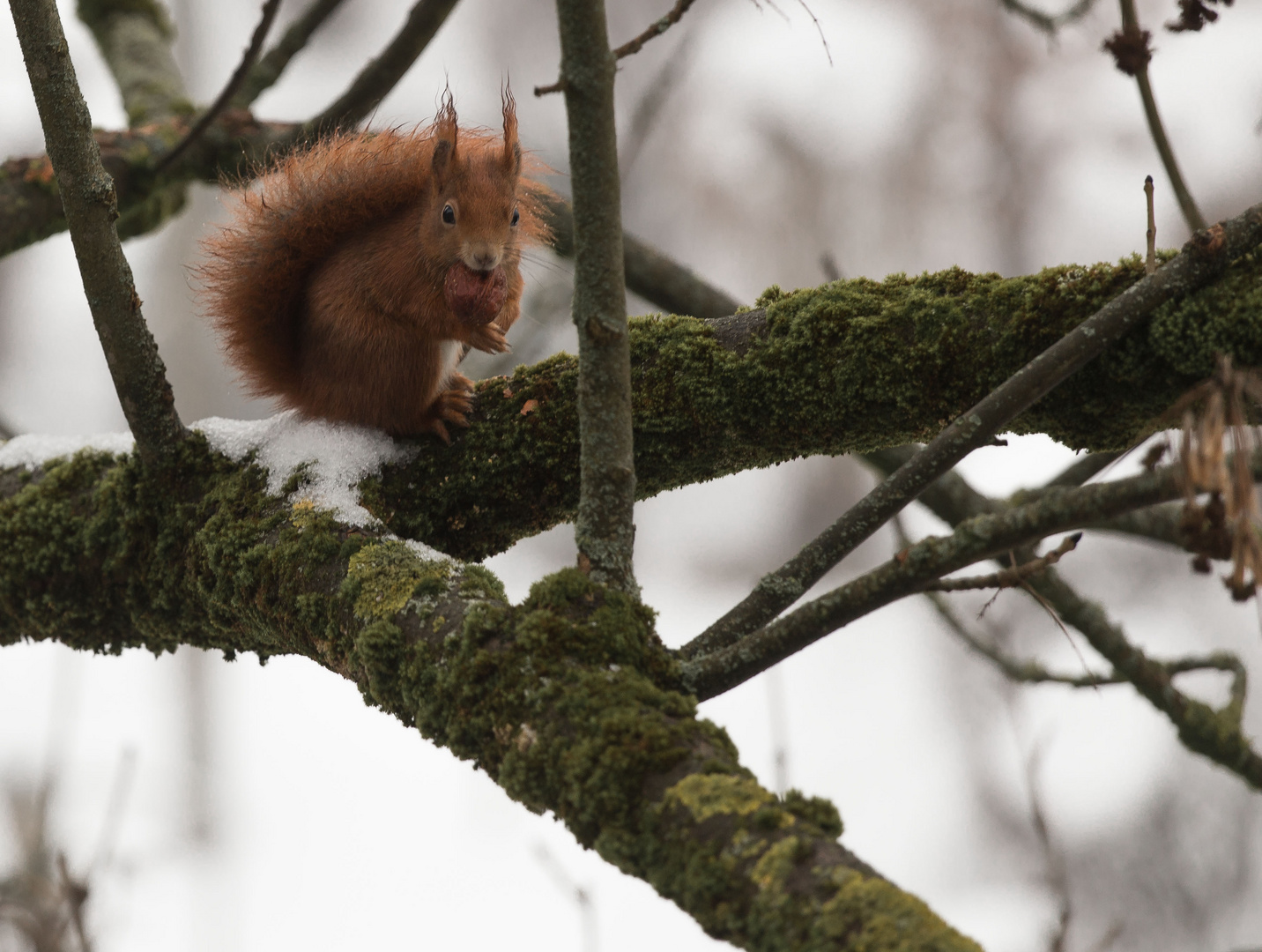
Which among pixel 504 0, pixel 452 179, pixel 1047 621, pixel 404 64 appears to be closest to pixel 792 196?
pixel 504 0

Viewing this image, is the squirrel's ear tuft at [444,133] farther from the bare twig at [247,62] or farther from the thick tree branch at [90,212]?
the thick tree branch at [90,212]

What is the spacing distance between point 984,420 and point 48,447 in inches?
69.0

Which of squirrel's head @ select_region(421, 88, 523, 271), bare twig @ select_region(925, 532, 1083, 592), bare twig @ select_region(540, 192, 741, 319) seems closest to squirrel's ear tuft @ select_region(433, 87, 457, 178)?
squirrel's head @ select_region(421, 88, 523, 271)

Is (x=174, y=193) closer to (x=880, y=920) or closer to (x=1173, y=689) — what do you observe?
(x=1173, y=689)

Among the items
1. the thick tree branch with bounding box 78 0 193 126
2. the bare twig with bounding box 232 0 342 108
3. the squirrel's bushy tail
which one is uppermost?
the thick tree branch with bounding box 78 0 193 126

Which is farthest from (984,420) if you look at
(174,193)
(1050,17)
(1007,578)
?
(174,193)

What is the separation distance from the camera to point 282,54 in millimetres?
3109

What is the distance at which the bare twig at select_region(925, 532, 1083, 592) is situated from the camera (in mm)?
1148

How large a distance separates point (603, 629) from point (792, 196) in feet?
18.7

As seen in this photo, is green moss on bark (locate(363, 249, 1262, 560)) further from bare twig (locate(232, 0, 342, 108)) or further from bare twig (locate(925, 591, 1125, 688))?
bare twig (locate(232, 0, 342, 108))

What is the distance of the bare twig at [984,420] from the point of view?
1344 mm

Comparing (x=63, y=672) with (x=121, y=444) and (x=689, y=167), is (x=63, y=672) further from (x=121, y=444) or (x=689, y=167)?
(x=689, y=167)

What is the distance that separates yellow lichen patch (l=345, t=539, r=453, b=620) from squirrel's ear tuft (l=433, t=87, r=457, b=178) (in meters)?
0.83

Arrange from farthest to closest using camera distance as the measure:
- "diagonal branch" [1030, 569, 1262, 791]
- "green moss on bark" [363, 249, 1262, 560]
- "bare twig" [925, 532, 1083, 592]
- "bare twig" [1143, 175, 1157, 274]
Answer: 1. "diagonal branch" [1030, 569, 1262, 791]
2. "green moss on bark" [363, 249, 1262, 560]
3. "bare twig" [1143, 175, 1157, 274]
4. "bare twig" [925, 532, 1083, 592]
